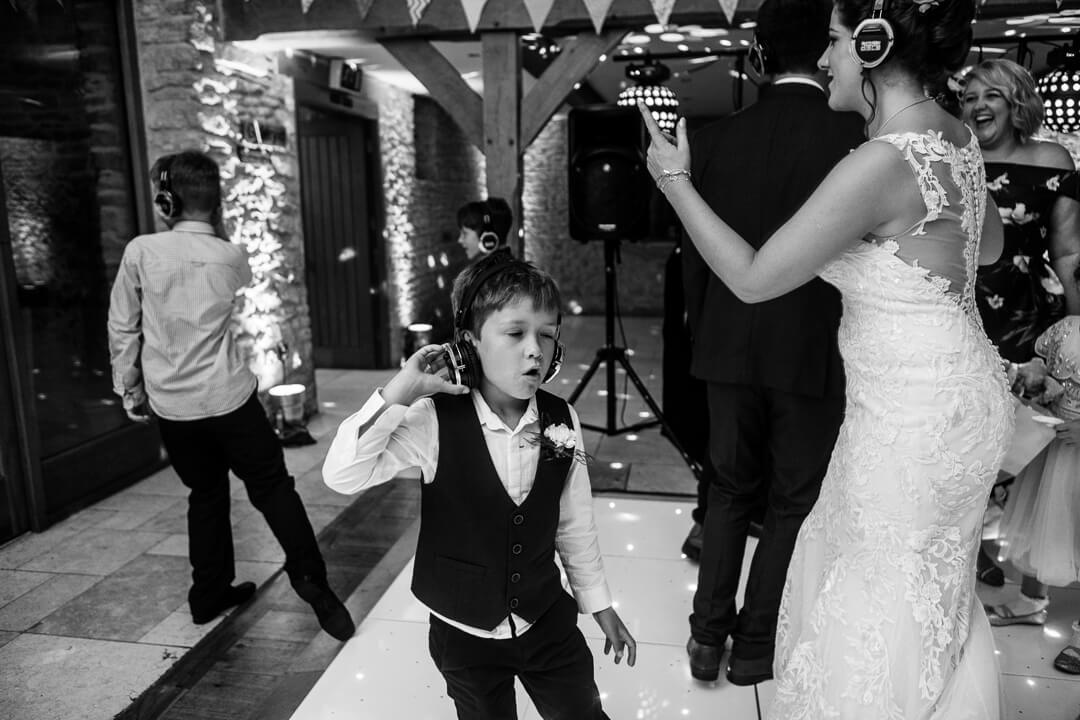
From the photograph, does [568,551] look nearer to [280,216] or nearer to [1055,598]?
[1055,598]

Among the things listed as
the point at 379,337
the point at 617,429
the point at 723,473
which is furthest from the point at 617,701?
the point at 379,337

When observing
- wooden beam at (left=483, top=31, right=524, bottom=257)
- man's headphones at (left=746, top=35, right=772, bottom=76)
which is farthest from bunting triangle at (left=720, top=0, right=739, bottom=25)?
man's headphones at (left=746, top=35, right=772, bottom=76)

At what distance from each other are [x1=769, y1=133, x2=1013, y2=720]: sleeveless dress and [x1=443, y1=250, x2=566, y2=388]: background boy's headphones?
51 centimetres

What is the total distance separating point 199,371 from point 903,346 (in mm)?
1883

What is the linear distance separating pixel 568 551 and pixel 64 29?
338 cm

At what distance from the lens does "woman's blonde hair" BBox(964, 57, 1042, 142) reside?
7.37 ft

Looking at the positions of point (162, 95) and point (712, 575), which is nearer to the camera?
point (712, 575)

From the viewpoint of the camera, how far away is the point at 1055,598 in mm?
2535

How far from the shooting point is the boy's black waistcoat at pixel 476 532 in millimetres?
1354

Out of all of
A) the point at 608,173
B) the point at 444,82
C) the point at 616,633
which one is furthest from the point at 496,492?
the point at 444,82

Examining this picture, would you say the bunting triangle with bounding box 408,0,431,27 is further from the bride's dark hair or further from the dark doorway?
the bride's dark hair

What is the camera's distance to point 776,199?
186 centimetres

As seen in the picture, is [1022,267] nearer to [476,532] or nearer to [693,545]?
[693,545]

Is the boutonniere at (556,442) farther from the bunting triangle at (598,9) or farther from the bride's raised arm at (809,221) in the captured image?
the bunting triangle at (598,9)
